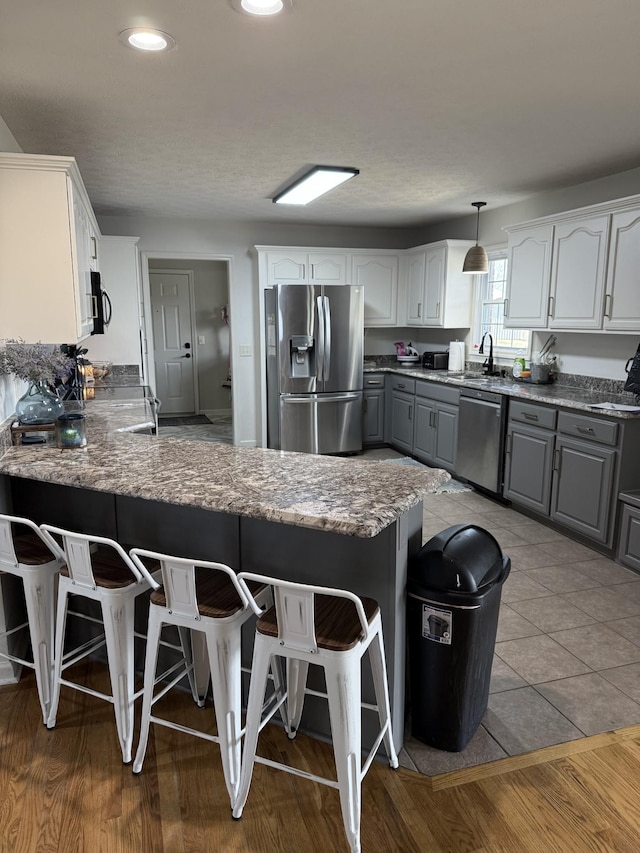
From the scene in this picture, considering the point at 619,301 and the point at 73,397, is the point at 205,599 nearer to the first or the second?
the point at 73,397

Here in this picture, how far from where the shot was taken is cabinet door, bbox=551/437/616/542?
11.7 ft

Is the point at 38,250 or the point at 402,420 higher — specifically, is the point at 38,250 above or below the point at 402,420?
above

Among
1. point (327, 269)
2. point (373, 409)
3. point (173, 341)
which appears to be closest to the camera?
point (327, 269)

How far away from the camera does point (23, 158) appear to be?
2.44 meters

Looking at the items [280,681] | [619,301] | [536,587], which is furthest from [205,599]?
[619,301]

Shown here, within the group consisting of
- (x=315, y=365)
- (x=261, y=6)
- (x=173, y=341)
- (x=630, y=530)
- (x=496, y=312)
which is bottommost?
(x=630, y=530)

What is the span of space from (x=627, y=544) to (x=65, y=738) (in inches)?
121

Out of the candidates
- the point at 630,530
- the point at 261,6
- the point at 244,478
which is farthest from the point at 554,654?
the point at 261,6

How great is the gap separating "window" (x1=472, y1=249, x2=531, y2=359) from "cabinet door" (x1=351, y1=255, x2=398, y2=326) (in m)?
1.04

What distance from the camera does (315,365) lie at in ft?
19.5

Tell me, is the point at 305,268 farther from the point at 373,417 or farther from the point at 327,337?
the point at 373,417

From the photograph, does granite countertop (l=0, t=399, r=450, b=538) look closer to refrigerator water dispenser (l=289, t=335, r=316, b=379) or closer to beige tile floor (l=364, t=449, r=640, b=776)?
beige tile floor (l=364, t=449, r=640, b=776)

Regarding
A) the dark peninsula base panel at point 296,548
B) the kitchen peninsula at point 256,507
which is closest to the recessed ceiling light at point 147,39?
the kitchen peninsula at point 256,507

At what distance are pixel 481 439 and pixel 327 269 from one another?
269 cm
